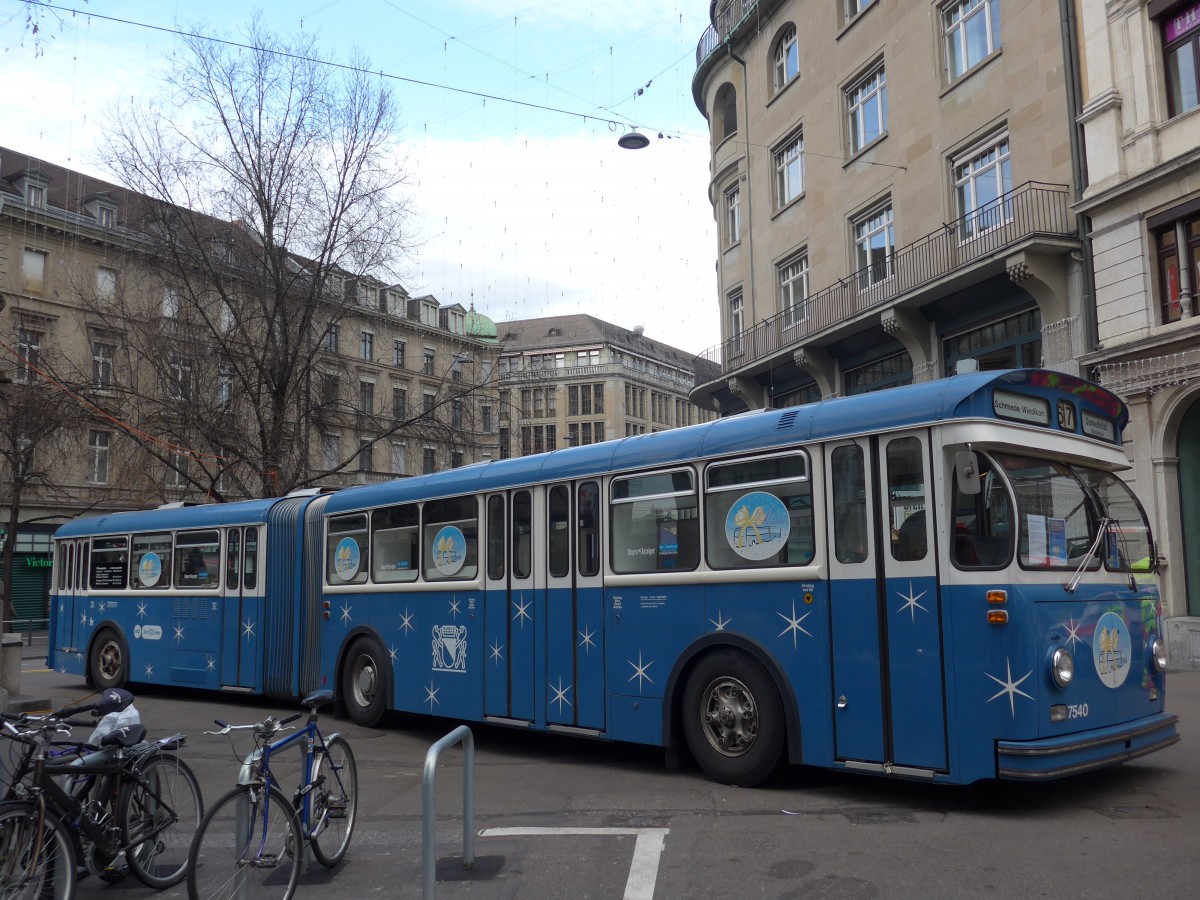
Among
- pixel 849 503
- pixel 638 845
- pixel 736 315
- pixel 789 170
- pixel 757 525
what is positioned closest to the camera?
pixel 638 845

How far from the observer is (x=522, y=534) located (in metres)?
10.1

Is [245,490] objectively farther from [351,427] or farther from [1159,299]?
[1159,299]

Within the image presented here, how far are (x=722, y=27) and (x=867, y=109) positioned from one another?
7713 millimetres

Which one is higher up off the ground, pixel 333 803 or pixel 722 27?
pixel 722 27

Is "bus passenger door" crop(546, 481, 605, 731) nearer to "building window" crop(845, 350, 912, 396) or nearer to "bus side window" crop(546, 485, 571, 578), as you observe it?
"bus side window" crop(546, 485, 571, 578)

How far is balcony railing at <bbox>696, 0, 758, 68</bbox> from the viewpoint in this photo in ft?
93.2

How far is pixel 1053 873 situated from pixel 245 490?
2144cm

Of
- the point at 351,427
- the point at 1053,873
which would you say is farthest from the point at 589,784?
the point at 351,427

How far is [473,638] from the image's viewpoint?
10.6 m

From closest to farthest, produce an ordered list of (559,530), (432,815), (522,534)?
(432,815) < (559,530) < (522,534)

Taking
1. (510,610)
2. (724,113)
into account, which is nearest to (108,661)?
(510,610)

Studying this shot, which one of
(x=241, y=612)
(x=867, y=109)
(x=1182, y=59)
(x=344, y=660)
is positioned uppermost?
(x=867, y=109)

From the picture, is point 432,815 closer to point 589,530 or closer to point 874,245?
point 589,530

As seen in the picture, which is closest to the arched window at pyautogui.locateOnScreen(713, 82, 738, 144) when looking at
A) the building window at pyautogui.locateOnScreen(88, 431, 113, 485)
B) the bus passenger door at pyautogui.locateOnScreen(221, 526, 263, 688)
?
the bus passenger door at pyautogui.locateOnScreen(221, 526, 263, 688)
